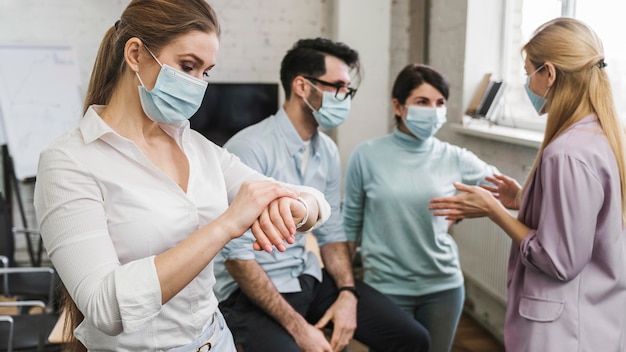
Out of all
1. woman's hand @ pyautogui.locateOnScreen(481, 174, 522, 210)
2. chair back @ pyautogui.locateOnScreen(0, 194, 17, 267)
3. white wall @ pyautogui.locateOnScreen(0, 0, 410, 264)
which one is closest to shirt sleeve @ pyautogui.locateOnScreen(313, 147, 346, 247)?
woman's hand @ pyautogui.locateOnScreen(481, 174, 522, 210)

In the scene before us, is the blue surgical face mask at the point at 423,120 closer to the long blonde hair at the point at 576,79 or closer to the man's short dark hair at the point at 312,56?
the man's short dark hair at the point at 312,56

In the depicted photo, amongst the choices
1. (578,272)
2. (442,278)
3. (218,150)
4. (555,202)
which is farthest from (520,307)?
(218,150)

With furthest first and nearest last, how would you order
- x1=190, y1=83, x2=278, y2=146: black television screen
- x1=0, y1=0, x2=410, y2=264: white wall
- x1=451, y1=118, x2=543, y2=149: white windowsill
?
x1=190, y1=83, x2=278, y2=146: black television screen → x1=0, y1=0, x2=410, y2=264: white wall → x1=451, y1=118, x2=543, y2=149: white windowsill

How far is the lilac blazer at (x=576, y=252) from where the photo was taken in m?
1.43

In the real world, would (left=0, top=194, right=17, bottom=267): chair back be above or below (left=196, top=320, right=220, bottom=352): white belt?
below

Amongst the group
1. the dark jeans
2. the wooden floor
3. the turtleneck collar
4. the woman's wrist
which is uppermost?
the woman's wrist

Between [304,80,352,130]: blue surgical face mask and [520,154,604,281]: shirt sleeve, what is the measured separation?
77 centimetres

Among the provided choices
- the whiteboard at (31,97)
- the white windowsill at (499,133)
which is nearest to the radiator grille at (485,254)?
the white windowsill at (499,133)

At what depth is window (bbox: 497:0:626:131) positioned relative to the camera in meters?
2.55

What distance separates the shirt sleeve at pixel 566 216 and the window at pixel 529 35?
136 centimetres

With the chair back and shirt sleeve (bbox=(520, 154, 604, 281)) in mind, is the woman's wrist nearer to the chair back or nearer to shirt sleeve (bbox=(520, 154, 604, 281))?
shirt sleeve (bbox=(520, 154, 604, 281))

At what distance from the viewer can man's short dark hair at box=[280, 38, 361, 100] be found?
202 cm

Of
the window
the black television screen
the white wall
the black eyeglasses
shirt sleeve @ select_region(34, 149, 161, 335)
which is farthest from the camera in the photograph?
the black television screen

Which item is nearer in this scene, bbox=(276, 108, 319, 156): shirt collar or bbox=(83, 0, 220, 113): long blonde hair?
bbox=(83, 0, 220, 113): long blonde hair
